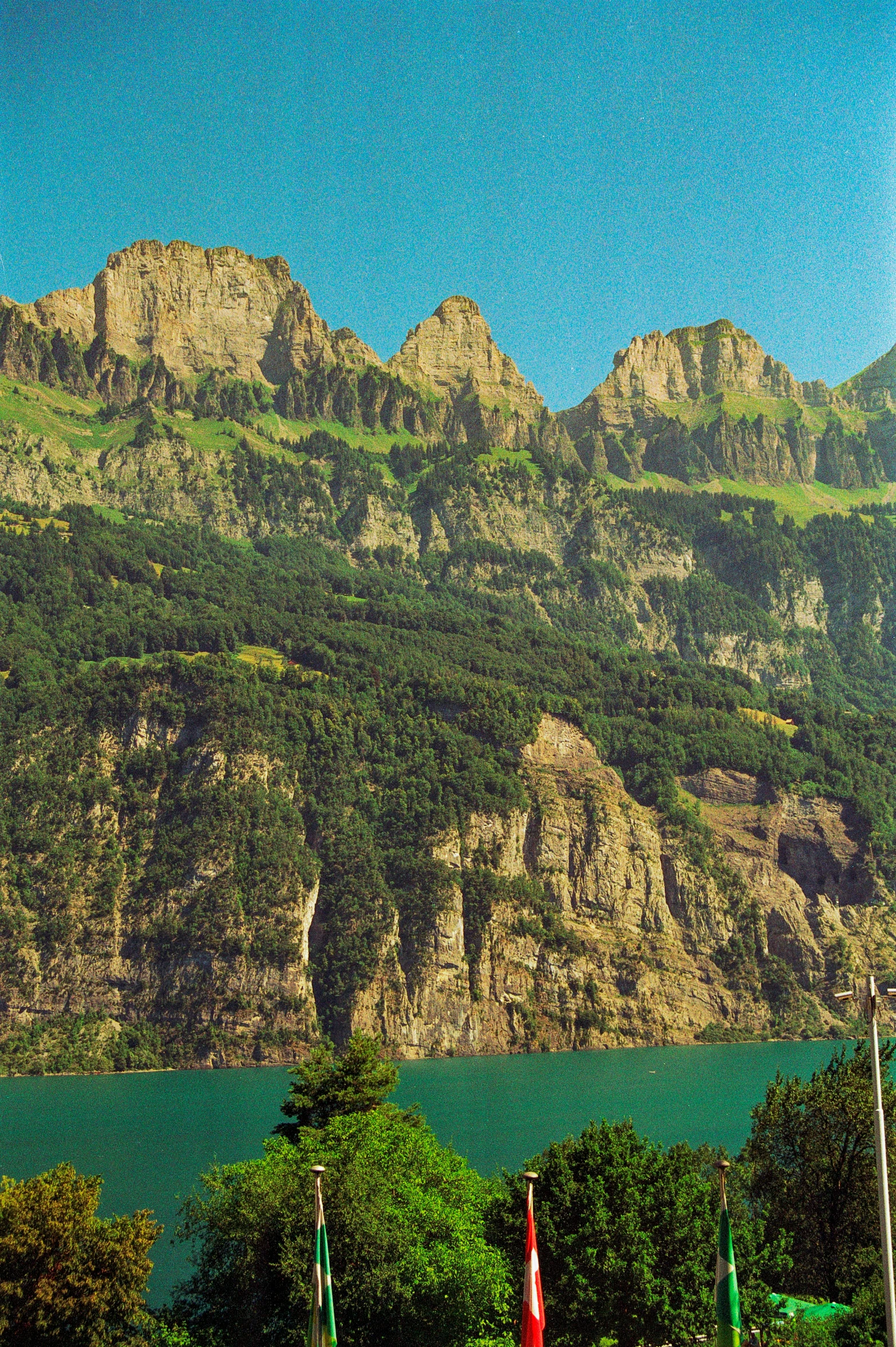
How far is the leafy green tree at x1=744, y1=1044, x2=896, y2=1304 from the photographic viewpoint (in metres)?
52.3

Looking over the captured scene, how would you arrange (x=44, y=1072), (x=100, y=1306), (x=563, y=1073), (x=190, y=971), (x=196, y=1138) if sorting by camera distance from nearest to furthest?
(x=100, y=1306)
(x=196, y=1138)
(x=563, y=1073)
(x=44, y=1072)
(x=190, y=971)

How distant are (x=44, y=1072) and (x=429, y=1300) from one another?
14554 cm

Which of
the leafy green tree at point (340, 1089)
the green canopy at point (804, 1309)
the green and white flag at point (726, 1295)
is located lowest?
the green canopy at point (804, 1309)

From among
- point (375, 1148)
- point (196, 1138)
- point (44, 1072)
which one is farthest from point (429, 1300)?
point (44, 1072)

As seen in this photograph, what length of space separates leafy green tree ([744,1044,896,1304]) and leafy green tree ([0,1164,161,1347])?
22.9 m

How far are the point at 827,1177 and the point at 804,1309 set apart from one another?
8.23m

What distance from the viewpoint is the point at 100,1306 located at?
4419cm

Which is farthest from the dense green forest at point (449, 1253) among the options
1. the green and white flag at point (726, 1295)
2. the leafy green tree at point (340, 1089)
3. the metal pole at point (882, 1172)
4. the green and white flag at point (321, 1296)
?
the metal pole at point (882, 1172)

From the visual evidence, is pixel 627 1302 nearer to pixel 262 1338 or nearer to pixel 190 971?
pixel 262 1338

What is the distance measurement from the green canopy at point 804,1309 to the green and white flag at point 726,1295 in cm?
1681

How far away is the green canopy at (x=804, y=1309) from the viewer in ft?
148

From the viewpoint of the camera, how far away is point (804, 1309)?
47000 millimetres

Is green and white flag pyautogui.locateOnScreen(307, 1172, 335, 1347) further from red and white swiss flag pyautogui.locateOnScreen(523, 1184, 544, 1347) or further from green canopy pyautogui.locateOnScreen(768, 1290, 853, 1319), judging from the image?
green canopy pyautogui.locateOnScreen(768, 1290, 853, 1319)

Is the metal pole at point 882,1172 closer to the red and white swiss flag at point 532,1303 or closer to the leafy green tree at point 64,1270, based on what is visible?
the red and white swiss flag at point 532,1303
